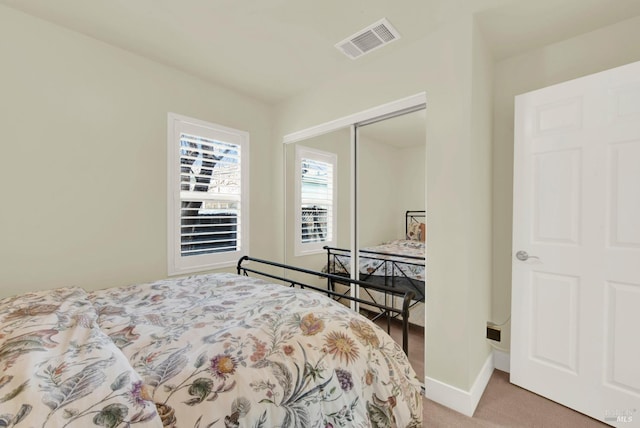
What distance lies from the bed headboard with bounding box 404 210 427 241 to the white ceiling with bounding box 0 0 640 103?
1.23 meters

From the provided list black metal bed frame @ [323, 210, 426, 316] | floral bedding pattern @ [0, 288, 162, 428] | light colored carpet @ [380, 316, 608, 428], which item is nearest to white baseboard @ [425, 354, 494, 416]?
light colored carpet @ [380, 316, 608, 428]

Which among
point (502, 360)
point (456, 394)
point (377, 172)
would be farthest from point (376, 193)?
point (502, 360)

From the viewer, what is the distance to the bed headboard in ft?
6.66

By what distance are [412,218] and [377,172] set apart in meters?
0.51

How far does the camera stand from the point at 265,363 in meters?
0.88

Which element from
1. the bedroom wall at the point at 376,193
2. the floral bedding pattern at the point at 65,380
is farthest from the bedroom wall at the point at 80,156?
the bedroom wall at the point at 376,193

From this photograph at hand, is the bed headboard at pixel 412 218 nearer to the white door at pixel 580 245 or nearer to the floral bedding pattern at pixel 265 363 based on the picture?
the white door at pixel 580 245

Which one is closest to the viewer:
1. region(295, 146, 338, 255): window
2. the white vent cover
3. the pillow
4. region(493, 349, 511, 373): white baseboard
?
the white vent cover

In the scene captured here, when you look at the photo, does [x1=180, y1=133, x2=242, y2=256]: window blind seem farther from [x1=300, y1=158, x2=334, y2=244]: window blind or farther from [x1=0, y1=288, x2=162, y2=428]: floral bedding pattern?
[x1=0, y1=288, x2=162, y2=428]: floral bedding pattern

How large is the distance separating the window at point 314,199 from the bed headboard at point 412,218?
70 centimetres

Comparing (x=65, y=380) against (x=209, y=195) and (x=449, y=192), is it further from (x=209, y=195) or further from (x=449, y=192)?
(x=209, y=195)

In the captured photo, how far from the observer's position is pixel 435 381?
1.83 metres

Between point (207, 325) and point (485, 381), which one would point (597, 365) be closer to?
point (485, 381)

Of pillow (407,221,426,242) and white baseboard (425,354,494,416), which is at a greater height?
pillow (407,221,426,242)
